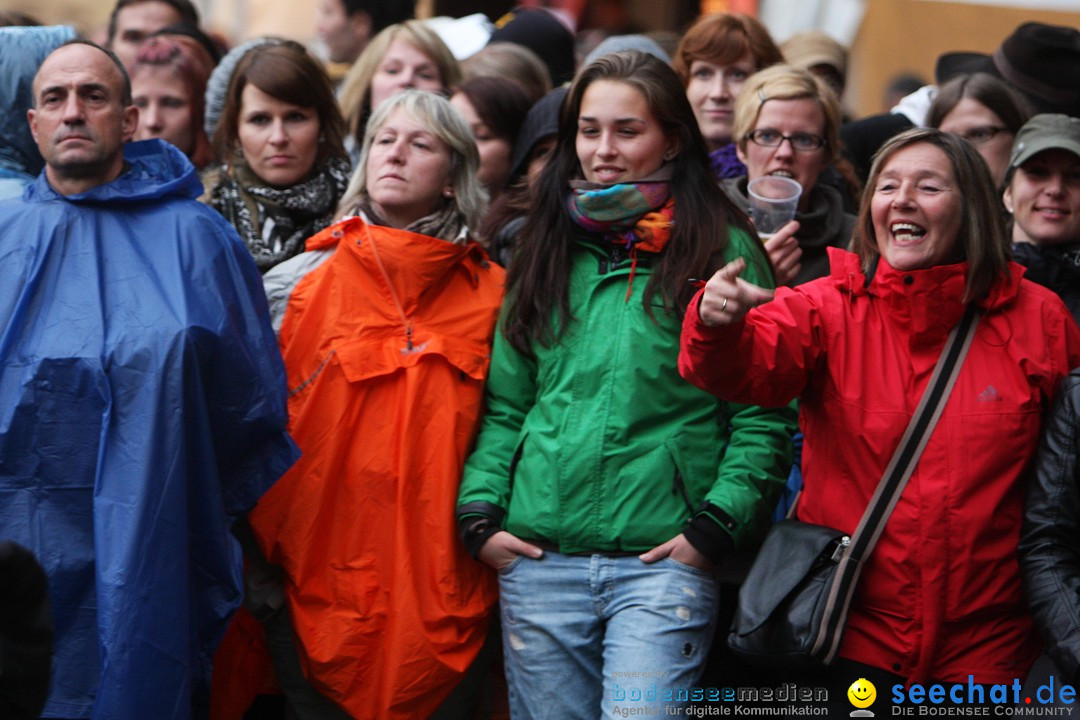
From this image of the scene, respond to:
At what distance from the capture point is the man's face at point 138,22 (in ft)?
23.4

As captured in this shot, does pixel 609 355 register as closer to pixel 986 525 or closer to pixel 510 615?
pixel 510 615

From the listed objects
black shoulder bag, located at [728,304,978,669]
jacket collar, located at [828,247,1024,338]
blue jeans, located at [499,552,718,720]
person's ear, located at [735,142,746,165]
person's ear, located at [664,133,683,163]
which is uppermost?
person's ear, located at [664,133,683,163]

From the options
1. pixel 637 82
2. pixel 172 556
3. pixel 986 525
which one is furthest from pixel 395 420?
pixel 986 525

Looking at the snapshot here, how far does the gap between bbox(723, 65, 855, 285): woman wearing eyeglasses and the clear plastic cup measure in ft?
0.35

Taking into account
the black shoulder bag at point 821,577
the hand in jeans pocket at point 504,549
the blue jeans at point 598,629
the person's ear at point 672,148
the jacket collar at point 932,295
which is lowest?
the blue jeans at point 598,629

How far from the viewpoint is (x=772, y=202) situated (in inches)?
195

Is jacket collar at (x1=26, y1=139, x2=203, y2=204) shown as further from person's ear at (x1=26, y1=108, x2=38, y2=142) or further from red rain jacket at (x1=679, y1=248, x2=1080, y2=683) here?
red rain jacket at (x1=679, y1=248, x2=1080, y2=683)

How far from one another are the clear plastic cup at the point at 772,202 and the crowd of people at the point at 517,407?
12cm

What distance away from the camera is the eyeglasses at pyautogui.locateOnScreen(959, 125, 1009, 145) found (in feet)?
18.8

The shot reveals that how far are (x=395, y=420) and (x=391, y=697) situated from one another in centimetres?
85

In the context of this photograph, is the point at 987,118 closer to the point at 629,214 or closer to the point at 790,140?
the point at 790,140

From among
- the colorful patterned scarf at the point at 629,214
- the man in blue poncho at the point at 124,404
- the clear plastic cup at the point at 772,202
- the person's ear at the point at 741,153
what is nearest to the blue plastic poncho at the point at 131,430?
the man in blue poncho at the point at 124,404

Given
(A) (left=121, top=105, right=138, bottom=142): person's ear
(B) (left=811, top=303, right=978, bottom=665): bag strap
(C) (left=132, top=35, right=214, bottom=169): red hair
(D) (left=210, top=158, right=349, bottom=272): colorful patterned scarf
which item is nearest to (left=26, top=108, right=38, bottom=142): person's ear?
(A) (left=121, top=105, right=138, bottom=142): person's ear

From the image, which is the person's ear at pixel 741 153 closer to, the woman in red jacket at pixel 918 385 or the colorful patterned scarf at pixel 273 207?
the woman in red jacket at pixel 918 385
